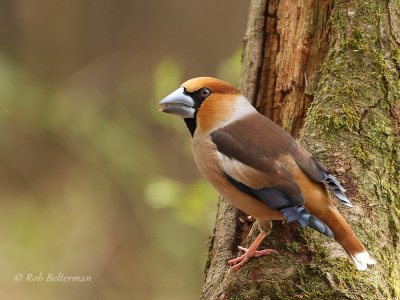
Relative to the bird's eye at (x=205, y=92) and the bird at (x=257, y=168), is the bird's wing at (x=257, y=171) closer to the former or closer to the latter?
the bird at (x=257, y=168)

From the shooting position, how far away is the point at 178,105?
14.9 feet

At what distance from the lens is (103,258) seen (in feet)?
29.6

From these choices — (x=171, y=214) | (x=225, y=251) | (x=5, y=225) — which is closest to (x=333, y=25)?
(x=225, y=251)

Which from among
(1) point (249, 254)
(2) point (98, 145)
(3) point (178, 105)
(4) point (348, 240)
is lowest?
(2) point (98, 145)

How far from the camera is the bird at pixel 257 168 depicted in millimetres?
3834

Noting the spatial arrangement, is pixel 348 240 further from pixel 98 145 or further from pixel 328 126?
pixel 98 145

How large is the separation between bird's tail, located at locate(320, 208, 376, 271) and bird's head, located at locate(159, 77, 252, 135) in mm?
1040

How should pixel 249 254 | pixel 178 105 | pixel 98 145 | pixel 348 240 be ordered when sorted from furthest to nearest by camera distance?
pixel 98 145 → pixel 178 105 → pixel 249 254 → pixel 348 240

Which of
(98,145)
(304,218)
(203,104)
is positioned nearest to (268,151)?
(304,218)

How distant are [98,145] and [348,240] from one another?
5.55 m

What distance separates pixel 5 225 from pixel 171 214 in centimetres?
237

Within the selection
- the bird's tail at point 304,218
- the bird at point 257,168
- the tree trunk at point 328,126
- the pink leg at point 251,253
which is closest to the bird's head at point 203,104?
the bird at point 257,168

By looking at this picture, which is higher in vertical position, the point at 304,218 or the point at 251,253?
the point at 304,218

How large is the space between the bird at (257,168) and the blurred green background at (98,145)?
269cm
